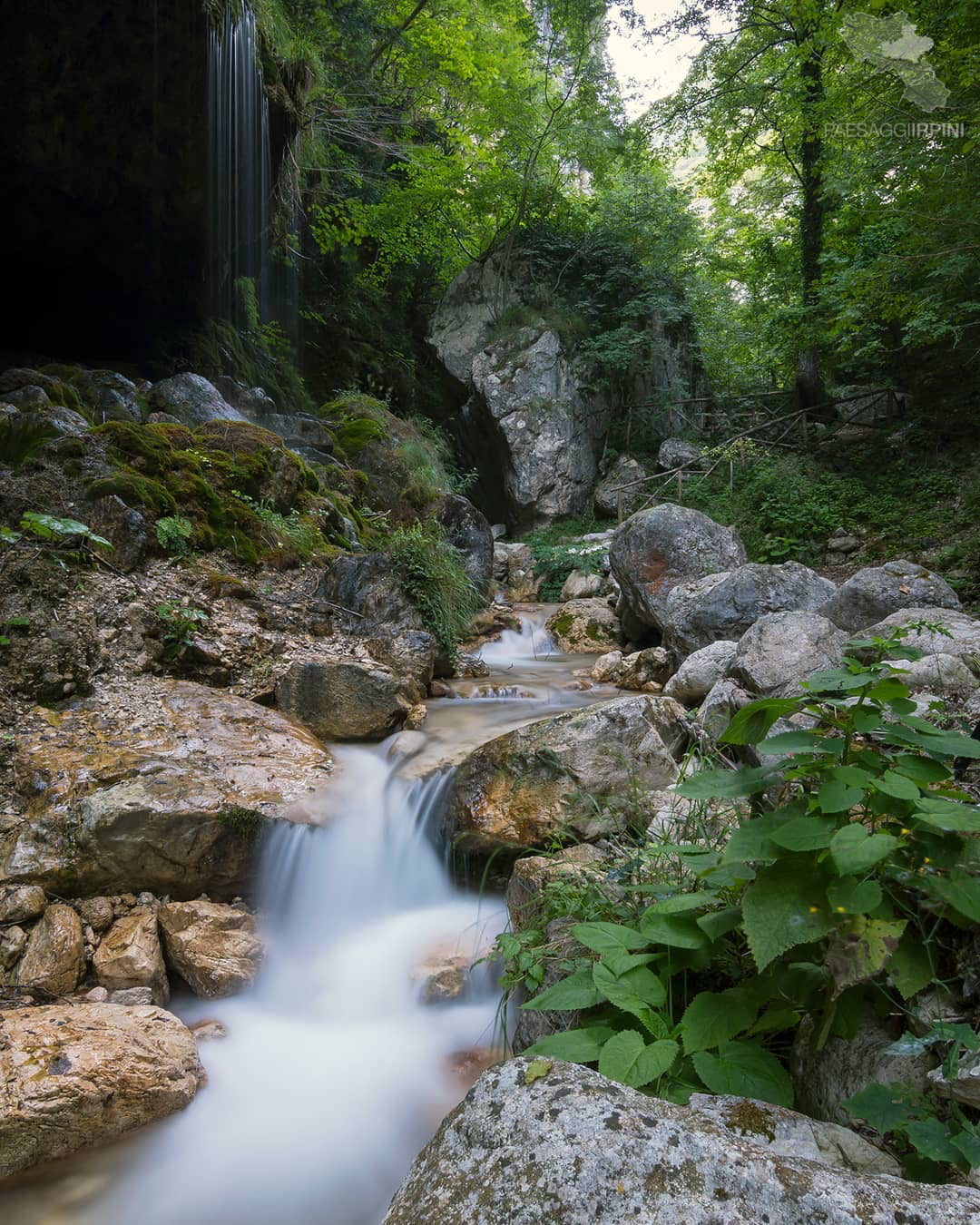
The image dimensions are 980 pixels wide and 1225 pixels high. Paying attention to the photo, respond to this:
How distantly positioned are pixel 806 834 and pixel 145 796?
10.1 ft

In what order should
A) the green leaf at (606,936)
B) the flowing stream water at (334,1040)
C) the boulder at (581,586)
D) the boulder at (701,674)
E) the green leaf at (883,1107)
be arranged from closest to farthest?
the green leaf at (883,1107) → the green leaf at (606,936) → the flowing stream water at (334,1040) → the boulder at (701,674) → the boulder at (581,586)

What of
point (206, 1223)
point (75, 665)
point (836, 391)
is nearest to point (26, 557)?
point (75, 665)

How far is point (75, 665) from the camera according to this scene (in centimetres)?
392

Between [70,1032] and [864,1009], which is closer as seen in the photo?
[864,1009]

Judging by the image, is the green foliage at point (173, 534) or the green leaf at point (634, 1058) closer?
the green leaf at point (634, 1058)

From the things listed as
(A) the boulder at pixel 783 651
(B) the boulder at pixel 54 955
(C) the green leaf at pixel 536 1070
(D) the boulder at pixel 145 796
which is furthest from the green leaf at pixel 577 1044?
(A) the boulder at pixel 783 651

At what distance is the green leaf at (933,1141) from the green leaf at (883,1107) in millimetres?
22

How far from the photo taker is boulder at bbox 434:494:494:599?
9094 millimetres

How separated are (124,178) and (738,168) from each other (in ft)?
32.2

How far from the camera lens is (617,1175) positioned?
106cm

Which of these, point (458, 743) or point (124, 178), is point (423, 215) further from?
point (458, 743)

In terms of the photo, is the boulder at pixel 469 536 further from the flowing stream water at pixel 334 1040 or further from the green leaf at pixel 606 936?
the green leaf at pixel 606 936

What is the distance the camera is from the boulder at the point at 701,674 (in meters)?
4.93

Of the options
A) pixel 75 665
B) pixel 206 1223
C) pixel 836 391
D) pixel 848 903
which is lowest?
pixel 206 1223
